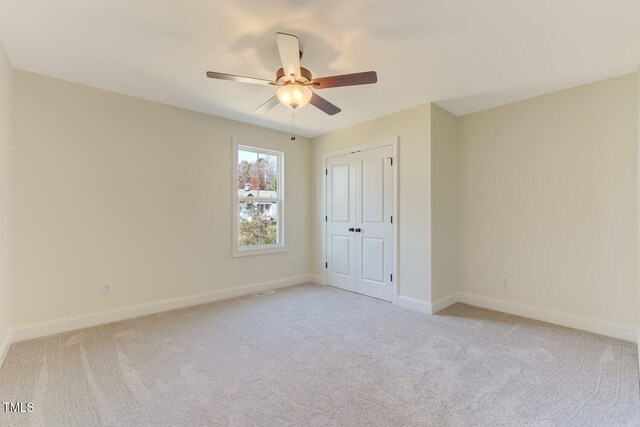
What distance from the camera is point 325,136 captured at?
4.72 metres

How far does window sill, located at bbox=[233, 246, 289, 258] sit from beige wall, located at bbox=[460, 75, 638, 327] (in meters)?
2.57

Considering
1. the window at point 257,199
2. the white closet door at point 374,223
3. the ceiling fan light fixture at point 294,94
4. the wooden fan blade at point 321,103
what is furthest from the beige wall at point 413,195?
the ceiling fan light fixture at point 294,94

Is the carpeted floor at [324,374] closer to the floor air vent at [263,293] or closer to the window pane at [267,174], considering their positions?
the floor air vent at [263,293]

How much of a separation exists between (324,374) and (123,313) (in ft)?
7.80

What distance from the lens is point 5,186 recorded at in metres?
2.42

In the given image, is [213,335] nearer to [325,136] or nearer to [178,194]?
[178,194]

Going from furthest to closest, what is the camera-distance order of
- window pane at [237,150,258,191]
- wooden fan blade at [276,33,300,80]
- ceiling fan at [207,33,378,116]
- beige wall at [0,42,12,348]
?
window pane at [237,150,258,191] < beige wall at [0,42,12,348] < ceiling fan at [207,33,378,116] < wooden fan blade at [276,33,300,80]

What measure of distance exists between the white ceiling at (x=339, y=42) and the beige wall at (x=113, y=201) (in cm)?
34

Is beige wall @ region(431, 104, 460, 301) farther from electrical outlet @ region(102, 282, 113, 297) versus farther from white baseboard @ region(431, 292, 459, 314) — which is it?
electrical outlet @ region(102, 282, 113, 297)

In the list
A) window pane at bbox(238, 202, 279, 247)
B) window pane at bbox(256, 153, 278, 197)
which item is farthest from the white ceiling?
window pane at bbox(238, 202, 279, 247)

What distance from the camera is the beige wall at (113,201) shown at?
8.85 ft

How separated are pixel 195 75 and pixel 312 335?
2675mm

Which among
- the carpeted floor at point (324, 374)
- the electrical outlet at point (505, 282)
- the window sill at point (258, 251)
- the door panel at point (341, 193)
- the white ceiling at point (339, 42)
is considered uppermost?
the white ceiling at point (339, 42)

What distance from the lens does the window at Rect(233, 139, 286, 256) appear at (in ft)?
13.6
